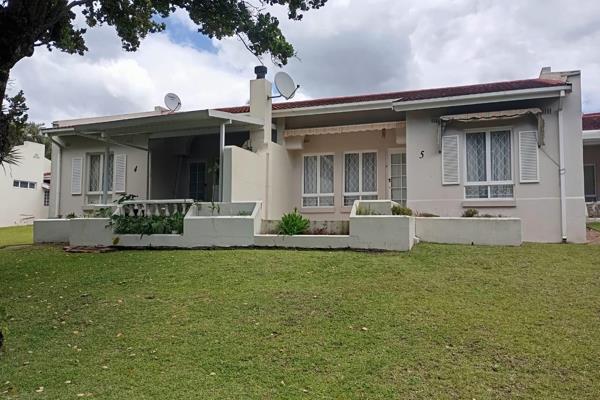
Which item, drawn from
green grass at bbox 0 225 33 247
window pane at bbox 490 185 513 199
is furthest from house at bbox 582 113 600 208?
green grass at bbox 0 225 33 247

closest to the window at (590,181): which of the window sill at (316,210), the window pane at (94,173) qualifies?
the window sill at (316,210)

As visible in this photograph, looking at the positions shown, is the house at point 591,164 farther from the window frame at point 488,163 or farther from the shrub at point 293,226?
the shrub at point 293,226

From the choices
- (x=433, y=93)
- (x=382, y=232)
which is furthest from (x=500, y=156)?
(x=382, y=232)

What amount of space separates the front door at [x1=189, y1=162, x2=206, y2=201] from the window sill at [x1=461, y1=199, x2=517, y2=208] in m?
9.64

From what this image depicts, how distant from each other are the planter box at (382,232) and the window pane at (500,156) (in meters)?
4.08

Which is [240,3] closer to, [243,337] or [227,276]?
[227,276]

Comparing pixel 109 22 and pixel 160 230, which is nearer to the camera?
pixel 109 22

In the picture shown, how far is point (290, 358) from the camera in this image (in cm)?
590

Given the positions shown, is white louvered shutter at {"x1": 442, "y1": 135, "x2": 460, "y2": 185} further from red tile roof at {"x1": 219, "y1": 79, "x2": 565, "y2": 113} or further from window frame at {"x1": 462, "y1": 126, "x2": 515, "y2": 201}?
red tile roof at {"x1": 219, "y1": 79, "x2": 565, "y2": 113}

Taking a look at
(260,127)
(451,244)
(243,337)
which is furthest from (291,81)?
(243,337)

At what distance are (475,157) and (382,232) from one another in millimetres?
4941

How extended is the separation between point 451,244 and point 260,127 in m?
7.13

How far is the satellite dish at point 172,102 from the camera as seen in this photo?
19.2m

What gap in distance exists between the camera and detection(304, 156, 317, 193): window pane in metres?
17.5
